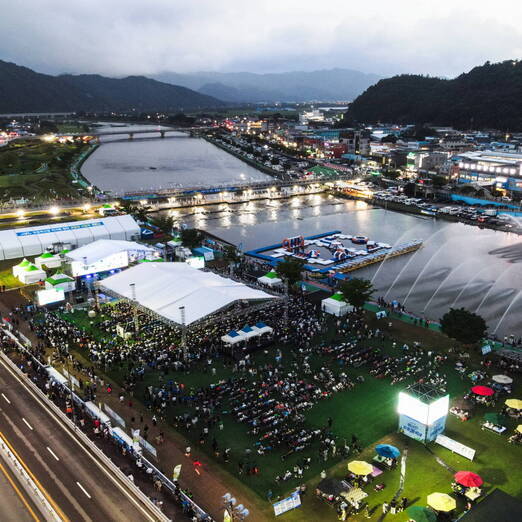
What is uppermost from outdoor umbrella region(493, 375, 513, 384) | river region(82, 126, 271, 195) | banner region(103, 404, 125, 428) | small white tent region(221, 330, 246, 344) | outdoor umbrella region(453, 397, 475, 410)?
outdoor umbrella region(493, 375, 513, 384)

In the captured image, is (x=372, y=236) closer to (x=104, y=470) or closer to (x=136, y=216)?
(x=136, y=216)

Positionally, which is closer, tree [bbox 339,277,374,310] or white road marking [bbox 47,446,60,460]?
white road marking [bbox 47,446,60,460]

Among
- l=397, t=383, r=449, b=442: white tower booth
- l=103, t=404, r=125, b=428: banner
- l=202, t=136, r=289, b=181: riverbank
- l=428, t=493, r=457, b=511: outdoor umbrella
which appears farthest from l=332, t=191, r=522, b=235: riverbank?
l=103, t=404, r=125, b=428: banner

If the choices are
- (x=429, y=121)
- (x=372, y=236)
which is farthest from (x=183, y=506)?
(x=429, y=121)

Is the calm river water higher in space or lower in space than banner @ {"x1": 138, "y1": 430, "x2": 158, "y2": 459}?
lower

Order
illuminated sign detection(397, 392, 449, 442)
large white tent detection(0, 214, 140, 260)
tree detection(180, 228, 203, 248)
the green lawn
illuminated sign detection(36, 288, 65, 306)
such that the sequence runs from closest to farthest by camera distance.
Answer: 1. illuminated sign detection(397, 392, 449, 442)
2. illuminated sign detection(36, 288, 65, 306)
3. the green lawn
4. large white tent detection(0, 214, 140, 260)
5. tree detection(180, 228, 203, 248)

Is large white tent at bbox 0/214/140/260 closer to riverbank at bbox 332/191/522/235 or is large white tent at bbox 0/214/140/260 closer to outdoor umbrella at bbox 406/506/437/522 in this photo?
outdoor umbrella at bbox 406/506/437/522

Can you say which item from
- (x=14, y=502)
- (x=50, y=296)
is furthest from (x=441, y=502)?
(x=50, y=296)

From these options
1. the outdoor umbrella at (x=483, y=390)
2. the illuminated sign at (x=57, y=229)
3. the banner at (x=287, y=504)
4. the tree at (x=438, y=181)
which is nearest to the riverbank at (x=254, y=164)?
the tree at (x=438, y=181)
